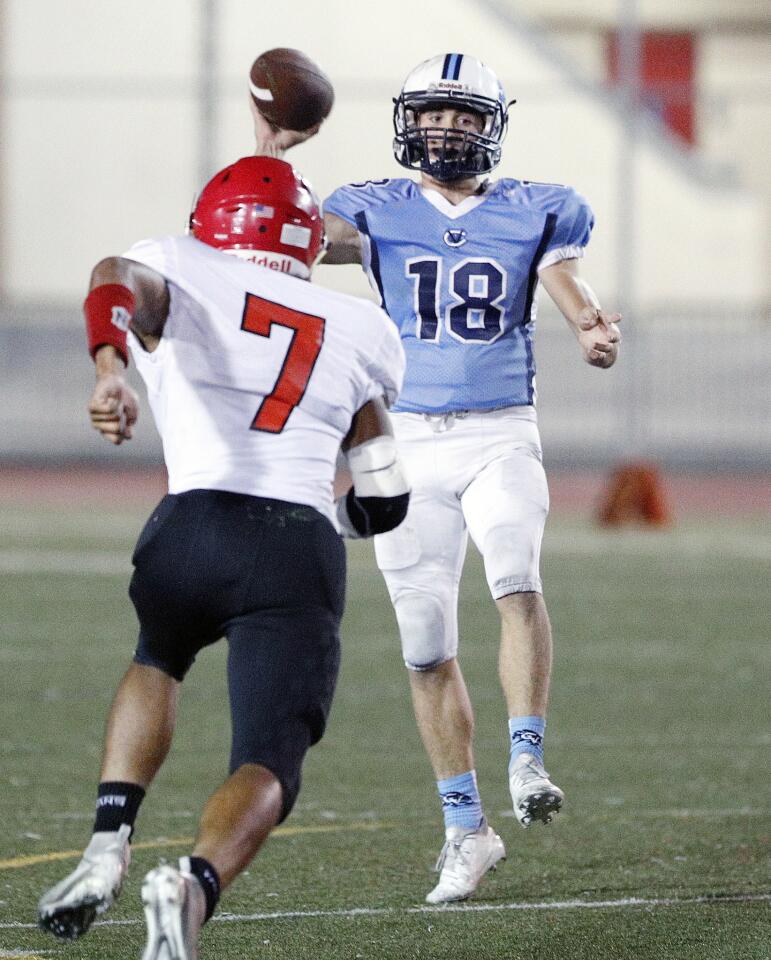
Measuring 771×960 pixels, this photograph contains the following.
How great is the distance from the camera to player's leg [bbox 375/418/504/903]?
457 centimetres

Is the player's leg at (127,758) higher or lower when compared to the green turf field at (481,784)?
higher

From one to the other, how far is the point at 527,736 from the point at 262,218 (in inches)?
59.6

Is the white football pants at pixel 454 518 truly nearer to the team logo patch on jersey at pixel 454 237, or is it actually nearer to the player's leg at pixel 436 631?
the player's leg at pixel 436 631

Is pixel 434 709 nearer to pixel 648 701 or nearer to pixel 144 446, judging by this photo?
pixel 648 701

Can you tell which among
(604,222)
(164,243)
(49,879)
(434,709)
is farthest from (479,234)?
(604,222)

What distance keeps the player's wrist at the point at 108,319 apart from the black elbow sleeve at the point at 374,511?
59 centimetres

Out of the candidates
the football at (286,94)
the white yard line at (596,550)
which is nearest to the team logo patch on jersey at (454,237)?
the football at (286,94)

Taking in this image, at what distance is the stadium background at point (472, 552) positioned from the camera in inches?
174

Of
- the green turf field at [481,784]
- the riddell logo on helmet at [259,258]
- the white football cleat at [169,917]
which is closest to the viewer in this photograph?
the white football cleat at [169,917]

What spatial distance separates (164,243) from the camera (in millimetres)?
3412

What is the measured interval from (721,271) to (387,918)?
15.5m

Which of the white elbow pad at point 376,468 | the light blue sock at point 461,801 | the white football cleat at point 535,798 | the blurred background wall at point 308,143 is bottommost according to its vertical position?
the light blue sock at point 461,801

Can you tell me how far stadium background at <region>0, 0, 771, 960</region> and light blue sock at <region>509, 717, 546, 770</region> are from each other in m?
0.32

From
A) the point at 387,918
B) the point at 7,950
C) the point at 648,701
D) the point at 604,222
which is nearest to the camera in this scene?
the point at 7,950
